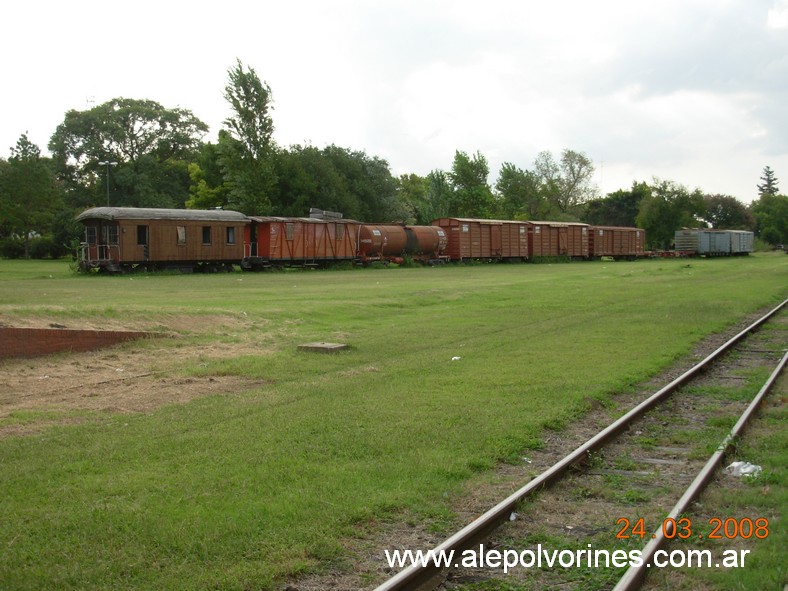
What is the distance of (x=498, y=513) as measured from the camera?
19.0ft

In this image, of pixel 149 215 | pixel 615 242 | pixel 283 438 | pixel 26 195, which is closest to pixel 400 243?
pixel 149 215

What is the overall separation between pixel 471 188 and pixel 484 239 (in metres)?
45.7

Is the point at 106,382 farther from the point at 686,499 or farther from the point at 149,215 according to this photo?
the point at 149,215

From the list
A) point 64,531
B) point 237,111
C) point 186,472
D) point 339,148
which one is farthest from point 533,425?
point 339,148

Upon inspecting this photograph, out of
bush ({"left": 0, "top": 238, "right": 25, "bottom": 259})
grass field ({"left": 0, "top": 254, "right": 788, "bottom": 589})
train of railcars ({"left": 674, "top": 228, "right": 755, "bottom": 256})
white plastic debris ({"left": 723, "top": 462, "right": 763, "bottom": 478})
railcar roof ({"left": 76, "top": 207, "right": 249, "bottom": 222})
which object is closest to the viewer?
grass field ({"left": 0, "top": 254, "right": 788, "bottom": 589})

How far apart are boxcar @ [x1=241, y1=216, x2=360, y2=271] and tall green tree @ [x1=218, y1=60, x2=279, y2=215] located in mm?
12318

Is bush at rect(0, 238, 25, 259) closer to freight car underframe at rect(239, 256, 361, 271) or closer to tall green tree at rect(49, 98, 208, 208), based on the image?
tall green tree at rect(49, 98, 208, 208)

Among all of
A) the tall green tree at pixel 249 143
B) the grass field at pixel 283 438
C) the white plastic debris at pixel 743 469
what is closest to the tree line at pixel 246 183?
the tall green tree at pixel 249 143

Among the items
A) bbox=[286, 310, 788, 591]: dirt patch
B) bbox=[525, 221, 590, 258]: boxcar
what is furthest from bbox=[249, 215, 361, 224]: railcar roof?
bbox=[286, 310, 788, 591]: dirt patch

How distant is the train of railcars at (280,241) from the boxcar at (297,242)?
2.4 inches

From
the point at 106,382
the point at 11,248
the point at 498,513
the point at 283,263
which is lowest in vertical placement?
the point at 498,513

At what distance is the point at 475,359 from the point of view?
1390cm

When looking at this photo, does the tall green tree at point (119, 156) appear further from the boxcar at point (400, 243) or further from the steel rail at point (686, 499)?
the steel rail at point (686, 499)
